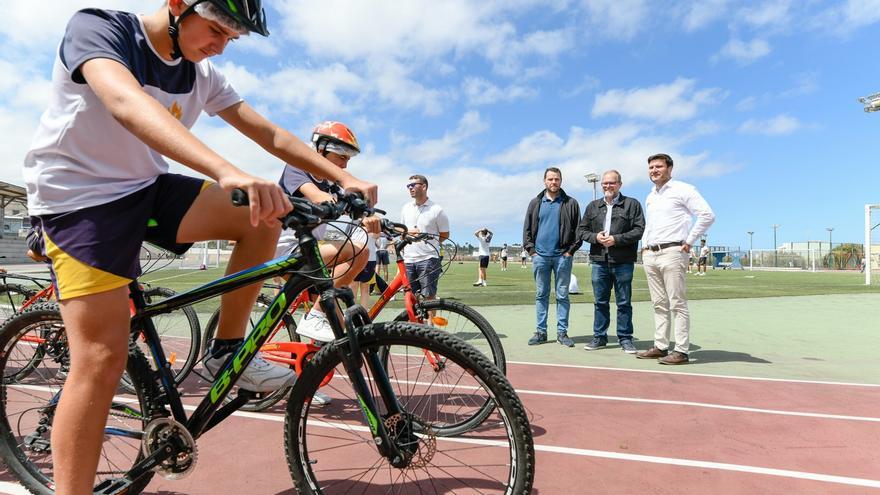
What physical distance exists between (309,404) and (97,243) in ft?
3.07

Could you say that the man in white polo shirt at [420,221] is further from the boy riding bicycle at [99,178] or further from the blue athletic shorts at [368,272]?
the boy riding bicycle at [99,178]

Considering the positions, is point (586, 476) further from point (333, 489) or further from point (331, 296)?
point (331, 296)

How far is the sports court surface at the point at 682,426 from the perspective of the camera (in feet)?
8.72

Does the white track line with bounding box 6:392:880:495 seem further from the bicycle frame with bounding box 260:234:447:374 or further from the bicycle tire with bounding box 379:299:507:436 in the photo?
the bicycle tire with bounding box 379:299:507:436

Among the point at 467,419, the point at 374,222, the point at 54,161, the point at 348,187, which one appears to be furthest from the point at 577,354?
the point at 54,161

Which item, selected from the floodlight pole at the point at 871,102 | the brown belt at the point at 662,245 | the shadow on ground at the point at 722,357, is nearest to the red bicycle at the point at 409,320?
the brown belt at the point at 662,245

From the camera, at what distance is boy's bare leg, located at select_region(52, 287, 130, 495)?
1.82 metres

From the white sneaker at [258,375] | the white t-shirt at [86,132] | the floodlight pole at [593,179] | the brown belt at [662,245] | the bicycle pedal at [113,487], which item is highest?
the floodlight pole at [593,179]

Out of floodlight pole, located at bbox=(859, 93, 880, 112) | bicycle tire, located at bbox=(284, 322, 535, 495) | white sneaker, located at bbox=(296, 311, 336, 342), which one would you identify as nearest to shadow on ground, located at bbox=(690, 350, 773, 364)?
bicycle tire, located at bbox=(284, 322, 535, 495)

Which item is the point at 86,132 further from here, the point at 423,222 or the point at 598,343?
the point at 598,343

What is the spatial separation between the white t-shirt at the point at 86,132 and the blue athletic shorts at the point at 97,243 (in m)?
0.04

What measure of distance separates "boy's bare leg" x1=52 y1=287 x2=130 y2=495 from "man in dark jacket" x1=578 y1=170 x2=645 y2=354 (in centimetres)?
555

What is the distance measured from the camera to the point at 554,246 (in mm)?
7113

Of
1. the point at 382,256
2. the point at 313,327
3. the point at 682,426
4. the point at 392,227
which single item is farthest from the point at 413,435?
the point at 382,256
